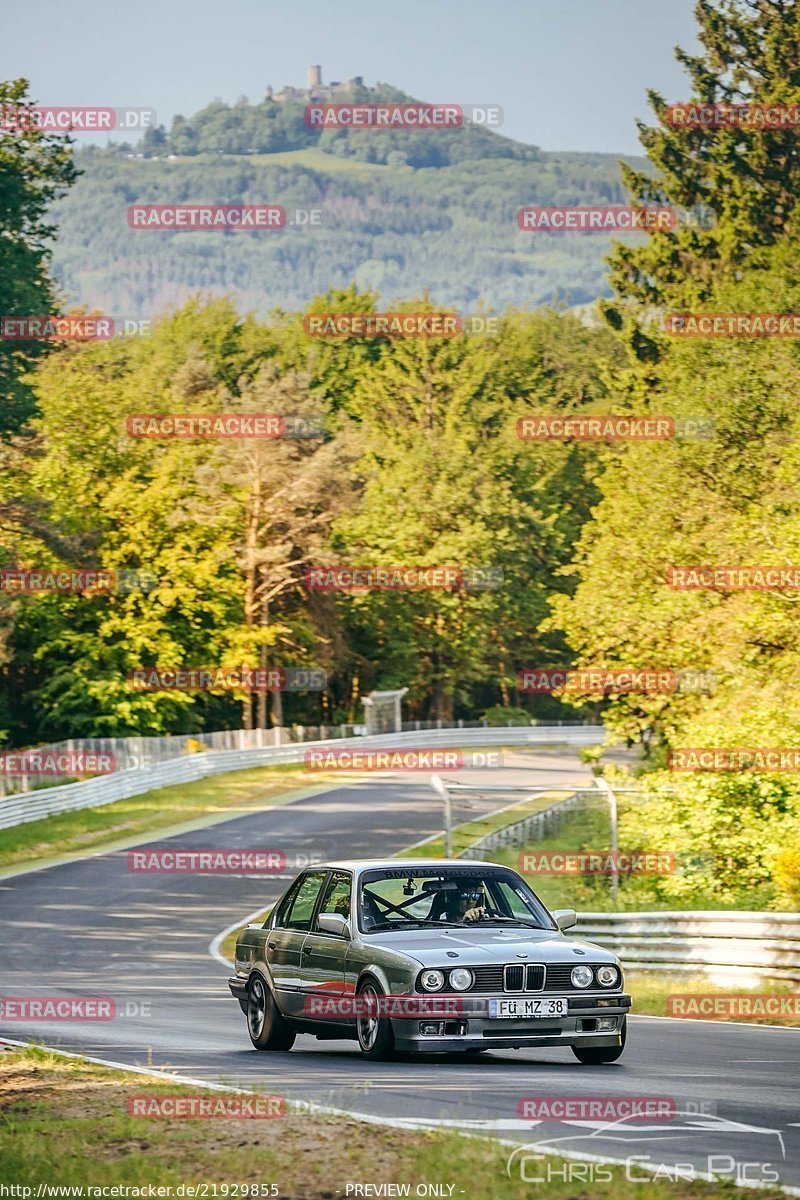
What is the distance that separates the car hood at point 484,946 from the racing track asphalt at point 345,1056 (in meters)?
0.76

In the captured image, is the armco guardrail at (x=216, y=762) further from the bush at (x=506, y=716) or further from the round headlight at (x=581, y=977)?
the round headlight at (x=581, y=977)

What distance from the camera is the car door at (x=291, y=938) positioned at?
13.3m

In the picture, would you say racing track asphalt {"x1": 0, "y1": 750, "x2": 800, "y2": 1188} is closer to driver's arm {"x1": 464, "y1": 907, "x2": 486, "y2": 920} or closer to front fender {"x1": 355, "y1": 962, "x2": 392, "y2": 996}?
front fender {"x1": 355, "y1": 962, "x2": 392, "y2": 996}

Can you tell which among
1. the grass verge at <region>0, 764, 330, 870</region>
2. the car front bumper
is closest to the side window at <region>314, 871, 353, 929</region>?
the car front bumper

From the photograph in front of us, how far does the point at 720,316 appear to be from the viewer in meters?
43.2

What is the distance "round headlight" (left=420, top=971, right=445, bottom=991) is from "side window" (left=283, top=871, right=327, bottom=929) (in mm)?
2017

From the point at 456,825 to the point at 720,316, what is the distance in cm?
1424

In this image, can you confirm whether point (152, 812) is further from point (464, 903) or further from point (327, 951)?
point (464, 903)

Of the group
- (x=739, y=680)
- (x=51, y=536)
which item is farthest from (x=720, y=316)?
(x=51, y=536)

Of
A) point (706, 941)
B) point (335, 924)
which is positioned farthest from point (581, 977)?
point (706, 941)

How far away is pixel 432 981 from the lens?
11617 mm

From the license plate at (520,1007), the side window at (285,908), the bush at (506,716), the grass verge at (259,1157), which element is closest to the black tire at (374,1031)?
the license plate at (520,1007)

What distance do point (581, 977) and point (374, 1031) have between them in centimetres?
149

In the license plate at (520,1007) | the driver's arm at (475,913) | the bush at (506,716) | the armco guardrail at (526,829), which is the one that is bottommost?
the bush at (506,716)
